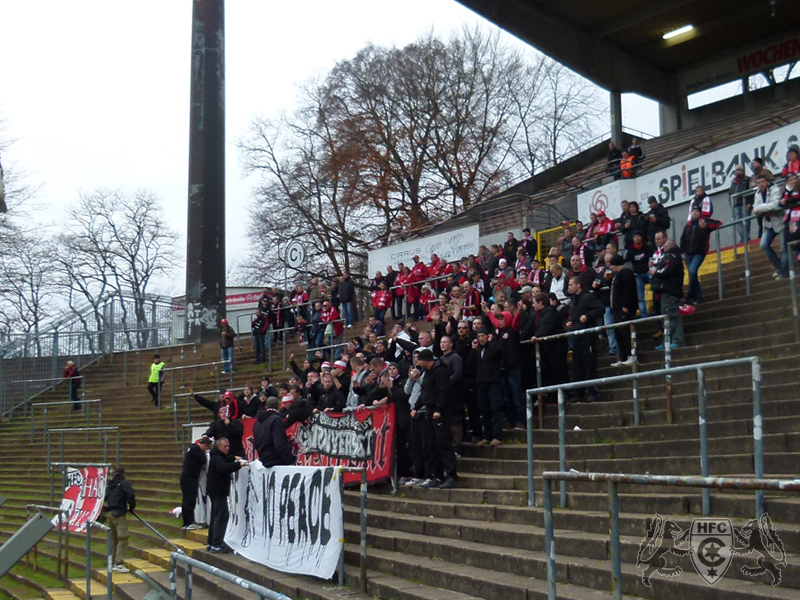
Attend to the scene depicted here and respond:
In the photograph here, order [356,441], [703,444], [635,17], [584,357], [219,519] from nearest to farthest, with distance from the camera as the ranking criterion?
[703,444] < [584,357] < [356,441] < [219,519] < [635,17]

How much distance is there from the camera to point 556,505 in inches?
352

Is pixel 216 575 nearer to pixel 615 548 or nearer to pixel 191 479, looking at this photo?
pixel 615 548

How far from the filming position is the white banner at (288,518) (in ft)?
30.9

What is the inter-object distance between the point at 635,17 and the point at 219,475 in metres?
24.5

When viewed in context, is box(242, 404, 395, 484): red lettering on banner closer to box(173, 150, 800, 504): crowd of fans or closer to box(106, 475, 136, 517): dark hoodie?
box(173, 150, 800, 504): crowd of fans

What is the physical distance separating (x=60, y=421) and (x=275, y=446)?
17.3 meters

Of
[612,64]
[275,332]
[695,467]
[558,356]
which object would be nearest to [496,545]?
[695,467]

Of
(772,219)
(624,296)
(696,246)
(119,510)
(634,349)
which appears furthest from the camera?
(119,510)

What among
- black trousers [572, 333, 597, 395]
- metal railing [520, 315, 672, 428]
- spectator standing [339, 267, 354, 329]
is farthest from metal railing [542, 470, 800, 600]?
spectator standing [339, 267, 354, 329]

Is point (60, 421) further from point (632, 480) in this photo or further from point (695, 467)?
point (632, 480)

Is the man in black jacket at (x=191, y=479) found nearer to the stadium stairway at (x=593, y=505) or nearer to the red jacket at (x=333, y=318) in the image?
the stadium stairway at (x=593, y=505)

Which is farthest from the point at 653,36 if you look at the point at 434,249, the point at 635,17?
the point at 434,249

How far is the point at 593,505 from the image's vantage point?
848 centimetres

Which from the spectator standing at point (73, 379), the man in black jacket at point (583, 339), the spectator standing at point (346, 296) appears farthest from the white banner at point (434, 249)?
the man in black jacket at point (583, 339)
